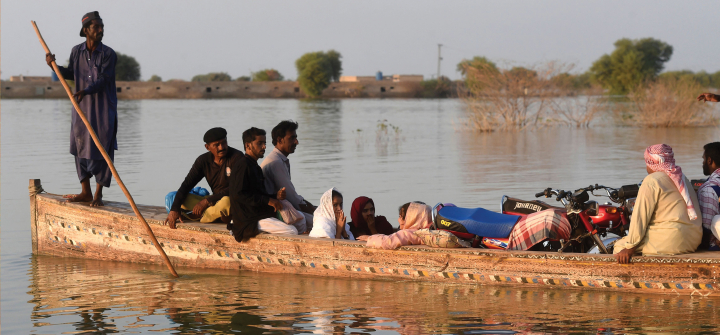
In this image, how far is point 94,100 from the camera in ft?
21.7

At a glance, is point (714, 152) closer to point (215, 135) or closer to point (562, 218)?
point (562, 218)

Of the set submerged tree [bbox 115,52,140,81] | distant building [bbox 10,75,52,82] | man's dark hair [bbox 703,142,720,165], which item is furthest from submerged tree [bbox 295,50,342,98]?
man's dark hair [bbox 703,142,720,165]

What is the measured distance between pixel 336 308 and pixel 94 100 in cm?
304

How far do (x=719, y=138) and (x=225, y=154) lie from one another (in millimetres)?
16255

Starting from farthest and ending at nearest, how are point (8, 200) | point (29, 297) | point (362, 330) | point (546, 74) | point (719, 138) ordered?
point (546, 74), point (719, 138), point (8, 200), point (29, 297), point (362, 330)

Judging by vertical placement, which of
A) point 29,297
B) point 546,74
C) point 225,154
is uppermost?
point 546,74

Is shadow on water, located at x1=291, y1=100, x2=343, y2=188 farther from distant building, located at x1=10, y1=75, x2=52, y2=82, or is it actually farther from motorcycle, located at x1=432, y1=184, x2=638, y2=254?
distant building, located at x1=10, y1=75, x2=52, y2=82

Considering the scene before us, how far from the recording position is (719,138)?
18.7 metres

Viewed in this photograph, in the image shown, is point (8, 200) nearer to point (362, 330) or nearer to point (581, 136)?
point (362, 330)

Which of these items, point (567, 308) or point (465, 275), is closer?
point (567, 308)

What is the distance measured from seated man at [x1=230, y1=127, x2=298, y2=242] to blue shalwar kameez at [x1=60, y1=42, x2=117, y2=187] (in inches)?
60.5

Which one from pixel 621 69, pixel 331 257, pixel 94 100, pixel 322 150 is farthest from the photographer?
pixel 621 69

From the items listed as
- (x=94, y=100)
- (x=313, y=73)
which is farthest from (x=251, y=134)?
(x=313, y=73)

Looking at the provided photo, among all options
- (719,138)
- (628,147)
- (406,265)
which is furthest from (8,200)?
(719,138)
